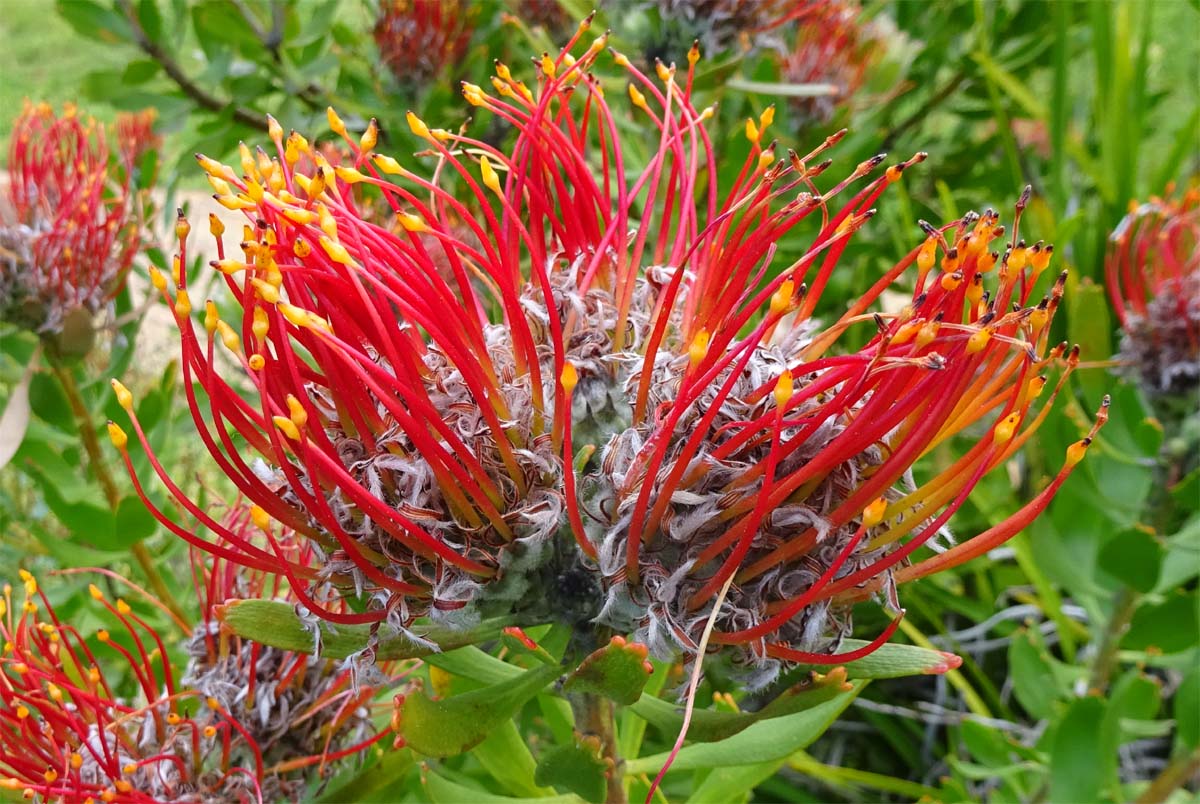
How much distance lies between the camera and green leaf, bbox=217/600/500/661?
42 cm

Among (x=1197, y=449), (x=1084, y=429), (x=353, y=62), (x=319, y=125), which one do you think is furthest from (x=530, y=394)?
(x=353, y=62)

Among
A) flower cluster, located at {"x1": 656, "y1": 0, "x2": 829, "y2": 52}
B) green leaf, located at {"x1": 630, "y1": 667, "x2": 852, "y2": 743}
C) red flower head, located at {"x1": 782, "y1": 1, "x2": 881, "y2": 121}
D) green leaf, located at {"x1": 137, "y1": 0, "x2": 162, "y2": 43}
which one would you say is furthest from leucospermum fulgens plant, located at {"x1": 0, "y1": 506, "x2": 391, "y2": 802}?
red flower head, located at {"x1": 782, "y1": 1, "x2": 881, "y2": 121}

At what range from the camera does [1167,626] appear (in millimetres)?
863

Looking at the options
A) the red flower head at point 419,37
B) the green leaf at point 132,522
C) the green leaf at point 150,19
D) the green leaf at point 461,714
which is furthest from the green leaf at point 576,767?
the green leaf at point 150,19

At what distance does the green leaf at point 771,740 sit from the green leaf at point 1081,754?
408 millimetres

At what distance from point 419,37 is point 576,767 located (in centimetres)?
97

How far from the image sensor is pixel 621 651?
0.36m

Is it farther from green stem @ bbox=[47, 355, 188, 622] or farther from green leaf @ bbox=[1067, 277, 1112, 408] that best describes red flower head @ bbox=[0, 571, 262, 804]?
green leaf @ bbox=[1067, 277, 1112, 408]

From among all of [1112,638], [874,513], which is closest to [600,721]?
[874,513]

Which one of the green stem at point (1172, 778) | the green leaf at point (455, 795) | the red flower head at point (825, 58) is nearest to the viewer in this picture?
the green leaf at point (455, 795)

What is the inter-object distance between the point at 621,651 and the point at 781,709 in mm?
104

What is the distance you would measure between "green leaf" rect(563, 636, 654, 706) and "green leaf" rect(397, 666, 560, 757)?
0.16 feet

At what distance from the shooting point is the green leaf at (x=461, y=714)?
0.40m

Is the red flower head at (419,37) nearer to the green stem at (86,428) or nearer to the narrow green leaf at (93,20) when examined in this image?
the narrow green leaf at (93,20)
